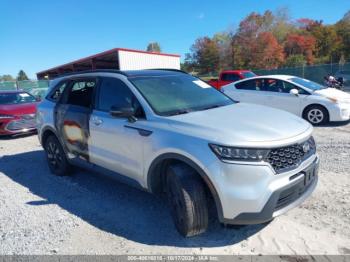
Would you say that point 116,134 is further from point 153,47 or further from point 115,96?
point 153,47

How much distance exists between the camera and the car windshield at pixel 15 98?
9.20 meters

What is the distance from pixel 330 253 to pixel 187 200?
144 cm

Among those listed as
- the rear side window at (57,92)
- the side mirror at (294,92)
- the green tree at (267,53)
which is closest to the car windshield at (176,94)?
the rear side window at (57,92)

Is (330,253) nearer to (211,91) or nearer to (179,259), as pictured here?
(179,259)

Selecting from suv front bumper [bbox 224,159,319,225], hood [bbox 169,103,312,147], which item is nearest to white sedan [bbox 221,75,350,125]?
hood [bbox 169,103,312,147]

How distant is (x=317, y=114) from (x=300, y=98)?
0.65 m

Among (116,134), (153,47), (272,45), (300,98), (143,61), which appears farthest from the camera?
(153,47)

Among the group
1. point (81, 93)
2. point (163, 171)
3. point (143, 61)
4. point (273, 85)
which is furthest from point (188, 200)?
point (143, 61)

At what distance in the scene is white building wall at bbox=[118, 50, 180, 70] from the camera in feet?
84.0

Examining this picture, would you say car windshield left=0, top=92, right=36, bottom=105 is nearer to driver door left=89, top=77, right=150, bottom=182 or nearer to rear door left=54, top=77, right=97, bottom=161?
rear door left=54, top=77, right=97, bottom=161

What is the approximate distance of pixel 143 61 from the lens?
27.6 m

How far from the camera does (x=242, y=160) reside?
2.44 m

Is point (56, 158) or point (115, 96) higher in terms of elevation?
point (115, 96)

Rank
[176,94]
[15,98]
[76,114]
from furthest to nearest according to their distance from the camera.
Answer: [15,98] < [76,114] < [176,94]
